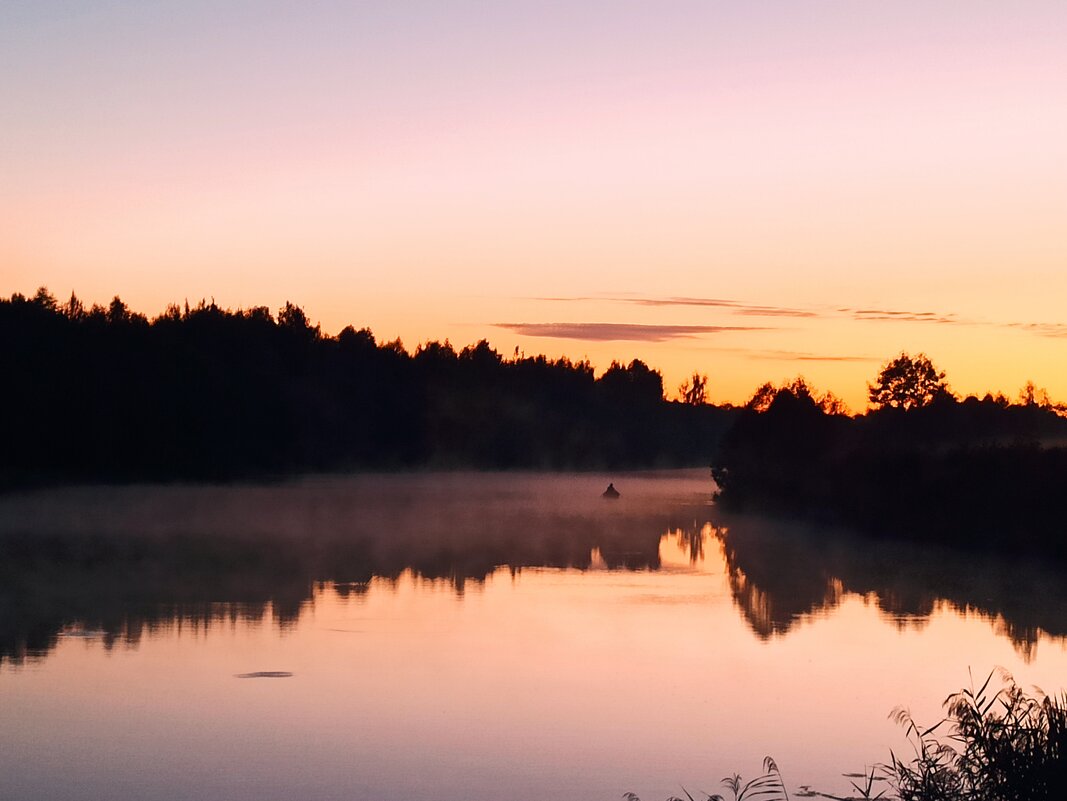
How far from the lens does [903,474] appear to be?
38781 mm

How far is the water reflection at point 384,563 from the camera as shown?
71.5 feet

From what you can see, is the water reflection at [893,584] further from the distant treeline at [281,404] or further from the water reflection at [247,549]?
the distant treeline at [281,404]

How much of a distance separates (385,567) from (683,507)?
31.8m

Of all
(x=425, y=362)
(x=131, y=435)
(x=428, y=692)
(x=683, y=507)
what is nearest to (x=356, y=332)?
(x=425, y=362)

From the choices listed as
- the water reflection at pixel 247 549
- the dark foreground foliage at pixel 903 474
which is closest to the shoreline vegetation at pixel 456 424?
the dark foreground foliage at pixel 903 474

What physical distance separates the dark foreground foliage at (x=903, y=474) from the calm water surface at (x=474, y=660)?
59.4 inches

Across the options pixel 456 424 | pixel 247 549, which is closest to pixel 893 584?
pixel 247 549

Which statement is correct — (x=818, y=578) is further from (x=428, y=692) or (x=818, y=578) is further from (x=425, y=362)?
(x=425, y=362)

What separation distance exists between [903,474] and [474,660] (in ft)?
78.1

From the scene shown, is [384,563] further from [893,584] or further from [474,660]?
[474,660]

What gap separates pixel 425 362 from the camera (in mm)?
142375

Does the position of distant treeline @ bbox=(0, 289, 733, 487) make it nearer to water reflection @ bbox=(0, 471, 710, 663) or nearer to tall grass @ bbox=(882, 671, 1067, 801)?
water reflection @ bbox=(0, 471, 710, 663)

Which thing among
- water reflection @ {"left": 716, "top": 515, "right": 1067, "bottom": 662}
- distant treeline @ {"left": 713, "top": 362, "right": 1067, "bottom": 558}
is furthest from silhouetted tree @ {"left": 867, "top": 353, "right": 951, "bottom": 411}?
water reflection @ {"left": 716, "top": 515, "right": 1067, "bottom": 662}

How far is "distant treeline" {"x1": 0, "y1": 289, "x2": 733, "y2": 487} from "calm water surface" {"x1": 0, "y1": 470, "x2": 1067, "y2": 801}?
4101 centimetres
